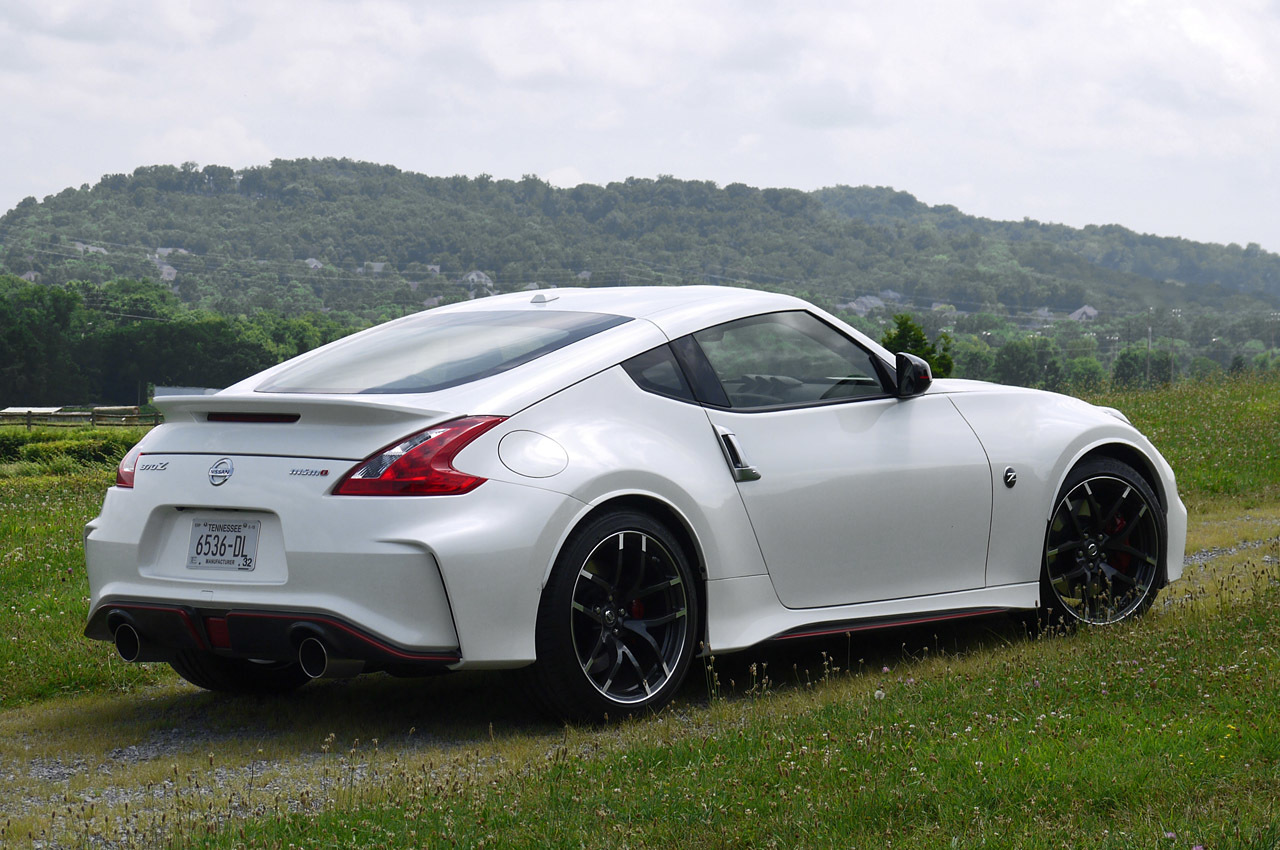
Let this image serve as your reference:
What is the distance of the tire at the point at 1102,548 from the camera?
593cm

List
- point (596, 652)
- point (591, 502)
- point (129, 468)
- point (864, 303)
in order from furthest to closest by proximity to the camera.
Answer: point (864, 303) < point (129, 468) < point (596, 652) < point (591, 502)

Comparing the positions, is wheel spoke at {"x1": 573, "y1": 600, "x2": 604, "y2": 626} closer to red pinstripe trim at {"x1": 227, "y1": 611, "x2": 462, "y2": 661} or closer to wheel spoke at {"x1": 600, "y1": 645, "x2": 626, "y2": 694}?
wheel spoke at {"x1": 600, "y1": 645, "x2": 626, "y2": 694}

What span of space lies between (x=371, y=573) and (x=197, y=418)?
42.9 inches

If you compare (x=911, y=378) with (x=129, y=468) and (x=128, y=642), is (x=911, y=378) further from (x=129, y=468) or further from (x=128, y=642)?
(x=128, y=642)

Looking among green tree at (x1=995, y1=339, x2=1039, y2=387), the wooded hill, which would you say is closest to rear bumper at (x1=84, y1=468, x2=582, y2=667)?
green tree at (x1=995, y1=339, x2=1039, y2=387)

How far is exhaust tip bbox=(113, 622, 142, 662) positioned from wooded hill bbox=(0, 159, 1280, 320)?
116373 mm

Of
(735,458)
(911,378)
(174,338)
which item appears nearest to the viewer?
(735,458)

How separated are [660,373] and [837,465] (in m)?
0.82

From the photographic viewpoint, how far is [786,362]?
543 centimetres

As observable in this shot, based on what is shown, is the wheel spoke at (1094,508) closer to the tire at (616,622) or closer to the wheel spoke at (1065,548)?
the wheel spoke at (1065,548)

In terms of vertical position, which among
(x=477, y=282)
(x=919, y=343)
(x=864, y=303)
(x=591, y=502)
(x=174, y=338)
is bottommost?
(x=591, y=502)

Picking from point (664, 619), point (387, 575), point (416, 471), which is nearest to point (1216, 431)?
point (664, 619)

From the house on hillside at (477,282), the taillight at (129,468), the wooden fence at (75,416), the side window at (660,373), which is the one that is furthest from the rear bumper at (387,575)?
the house on hillside at (477,282)

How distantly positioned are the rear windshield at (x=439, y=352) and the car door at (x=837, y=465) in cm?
50
